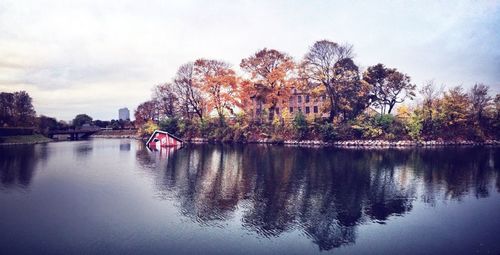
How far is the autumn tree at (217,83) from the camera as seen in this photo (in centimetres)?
6944

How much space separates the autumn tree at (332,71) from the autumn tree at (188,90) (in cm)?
2737

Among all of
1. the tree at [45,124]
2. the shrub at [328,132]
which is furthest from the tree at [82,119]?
the shrub at [328,132]

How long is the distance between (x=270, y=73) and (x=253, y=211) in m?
49.2

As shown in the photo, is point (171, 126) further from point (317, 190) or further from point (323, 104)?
point (317, 190)

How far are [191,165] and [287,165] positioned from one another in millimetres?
10377

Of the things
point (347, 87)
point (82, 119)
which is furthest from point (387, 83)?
point (82, 119)

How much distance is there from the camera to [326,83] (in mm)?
61188

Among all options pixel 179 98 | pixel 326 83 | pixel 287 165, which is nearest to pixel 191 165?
pixel 287 165

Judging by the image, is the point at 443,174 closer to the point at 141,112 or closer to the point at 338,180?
the point at 338,180

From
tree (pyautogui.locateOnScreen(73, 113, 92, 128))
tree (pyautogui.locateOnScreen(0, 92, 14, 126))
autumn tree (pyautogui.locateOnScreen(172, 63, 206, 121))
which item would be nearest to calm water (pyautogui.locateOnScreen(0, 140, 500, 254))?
autumn tree (pyautogui.locateOnScreen(172, 63, 206, 121))

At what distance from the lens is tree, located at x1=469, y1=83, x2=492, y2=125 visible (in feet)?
192

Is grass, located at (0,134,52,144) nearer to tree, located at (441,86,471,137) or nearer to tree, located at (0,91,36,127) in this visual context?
tree, located at (0,91,36,127)

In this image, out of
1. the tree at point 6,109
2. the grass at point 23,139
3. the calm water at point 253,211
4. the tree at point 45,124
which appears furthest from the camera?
the tree at point 45,124

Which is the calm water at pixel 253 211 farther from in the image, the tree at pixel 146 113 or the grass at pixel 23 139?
the tree at pixel 146 113
